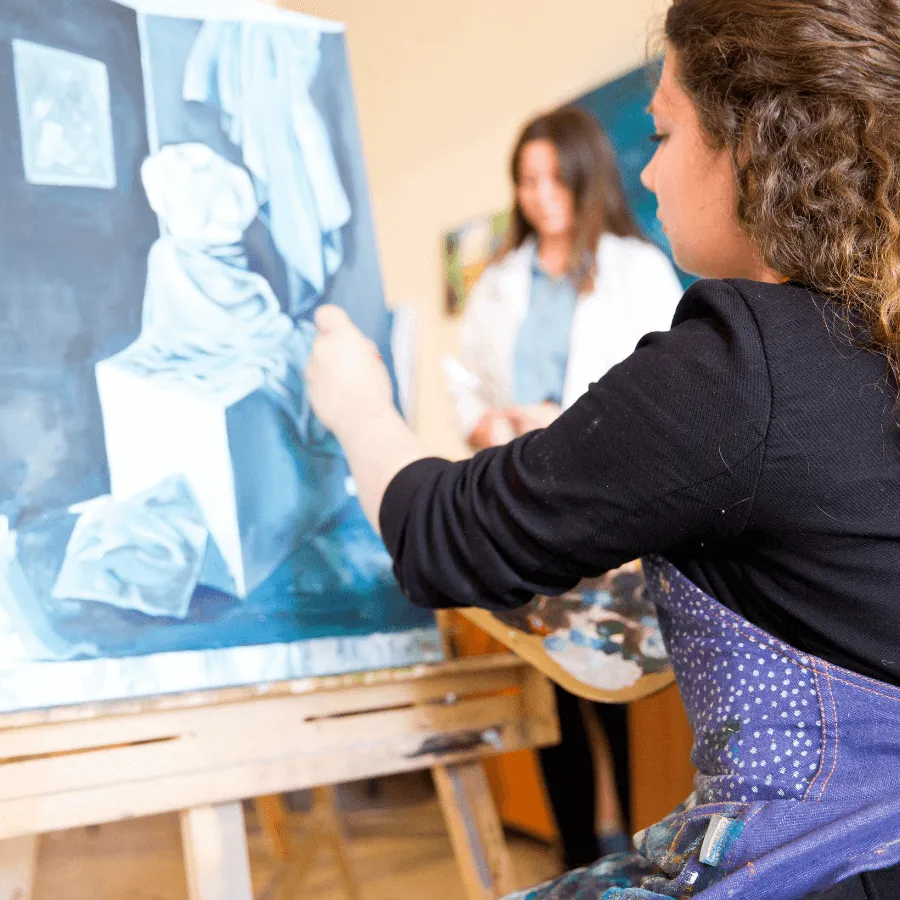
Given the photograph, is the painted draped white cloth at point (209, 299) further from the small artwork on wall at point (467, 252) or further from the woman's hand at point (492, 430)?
the small artwork on wall at point (467, 252)

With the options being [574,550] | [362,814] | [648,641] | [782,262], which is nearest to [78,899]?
[362,814]

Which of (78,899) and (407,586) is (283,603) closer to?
(407,586)

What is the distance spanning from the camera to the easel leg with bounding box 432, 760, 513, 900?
3.48 feet

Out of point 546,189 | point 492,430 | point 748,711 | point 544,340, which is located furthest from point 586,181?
point 748,711

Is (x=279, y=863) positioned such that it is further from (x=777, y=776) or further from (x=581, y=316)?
(x=777, y=776)

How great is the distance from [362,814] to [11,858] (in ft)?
6.17

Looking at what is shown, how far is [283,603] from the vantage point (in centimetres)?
101

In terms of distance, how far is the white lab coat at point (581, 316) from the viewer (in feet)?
5.78

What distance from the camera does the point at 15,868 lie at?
0.91m

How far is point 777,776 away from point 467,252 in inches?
105

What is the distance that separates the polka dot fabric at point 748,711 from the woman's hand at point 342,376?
35cm

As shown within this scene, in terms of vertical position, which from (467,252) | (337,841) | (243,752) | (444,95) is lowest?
(337,841)

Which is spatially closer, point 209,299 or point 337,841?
point 209,299

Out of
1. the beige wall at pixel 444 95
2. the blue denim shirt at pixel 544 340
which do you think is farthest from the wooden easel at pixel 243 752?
the beige wall at pixel 444 95
